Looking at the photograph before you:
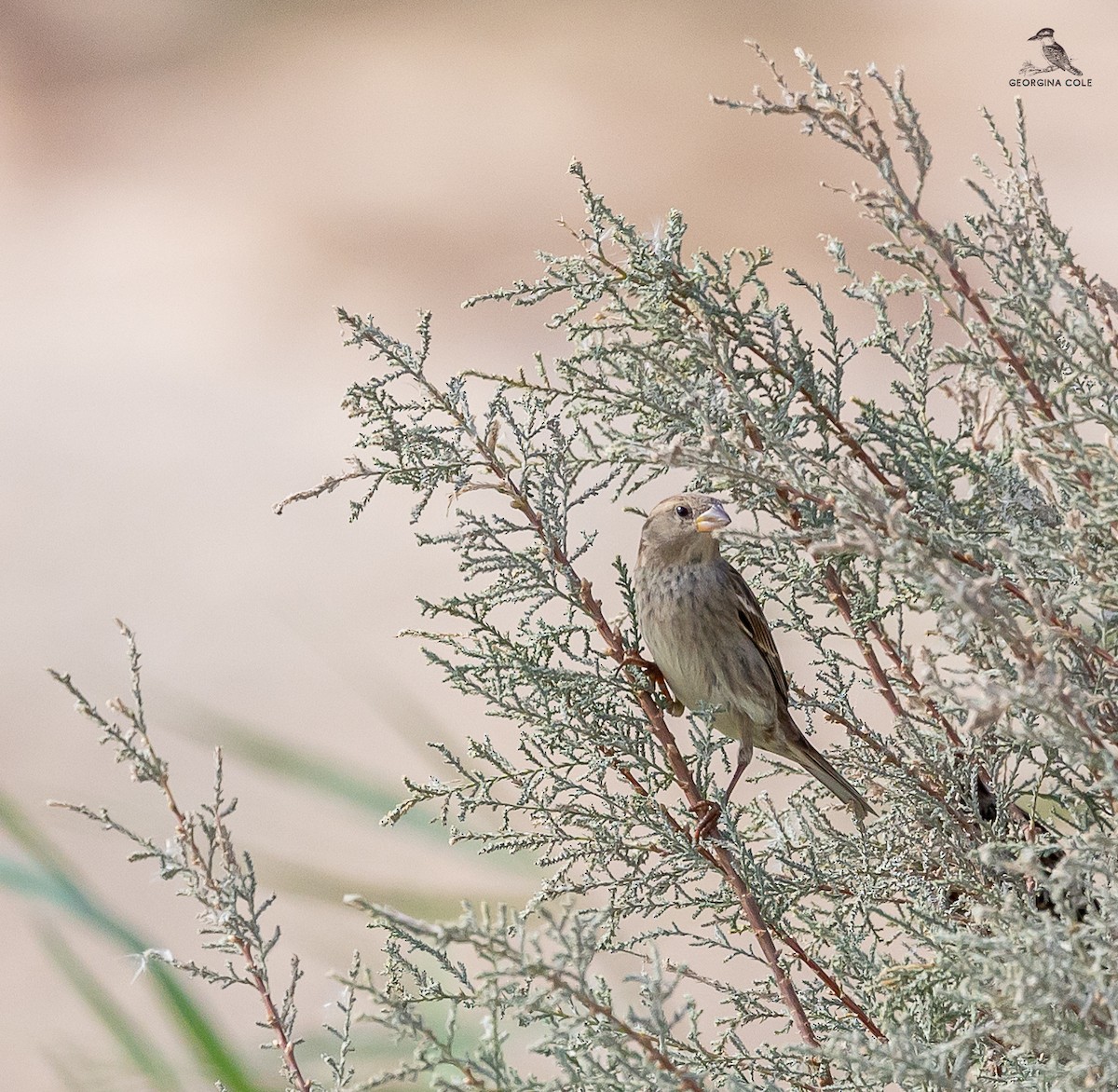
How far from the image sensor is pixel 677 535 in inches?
115

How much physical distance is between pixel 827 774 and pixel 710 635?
1.45ft

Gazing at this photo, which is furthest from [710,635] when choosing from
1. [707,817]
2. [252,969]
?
[252,969]

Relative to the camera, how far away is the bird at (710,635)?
9.26 feet

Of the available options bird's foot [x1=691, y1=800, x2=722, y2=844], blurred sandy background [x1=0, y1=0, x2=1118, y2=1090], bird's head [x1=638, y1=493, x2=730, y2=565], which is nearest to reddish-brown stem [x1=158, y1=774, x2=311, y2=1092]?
bird's foot [x1=691, y1=800, x2=722, y2=844]

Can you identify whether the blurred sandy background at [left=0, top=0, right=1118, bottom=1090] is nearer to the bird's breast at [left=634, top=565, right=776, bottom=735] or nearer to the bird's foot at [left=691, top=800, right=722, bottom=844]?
the bird's breast at [left=634, top=565, right=776, bottom=735]

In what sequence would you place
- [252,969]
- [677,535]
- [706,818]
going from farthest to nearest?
1. [677,535]
2. [706,818]
3. [252,969]

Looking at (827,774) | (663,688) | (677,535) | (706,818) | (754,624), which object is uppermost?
(677,535)

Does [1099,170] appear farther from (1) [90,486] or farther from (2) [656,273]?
(2) [656,273]

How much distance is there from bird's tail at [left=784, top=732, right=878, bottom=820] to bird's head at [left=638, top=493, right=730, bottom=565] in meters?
0.43

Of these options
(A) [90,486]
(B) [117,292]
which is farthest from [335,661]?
(B) [117,292]

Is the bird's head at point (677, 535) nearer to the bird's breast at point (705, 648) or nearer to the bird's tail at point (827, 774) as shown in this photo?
the bird's breast at point (705, 648)

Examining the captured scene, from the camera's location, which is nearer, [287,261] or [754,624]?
[754,624]

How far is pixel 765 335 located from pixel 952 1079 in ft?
3.32

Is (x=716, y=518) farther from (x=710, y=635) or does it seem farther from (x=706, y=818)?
(x=706, y=818)
